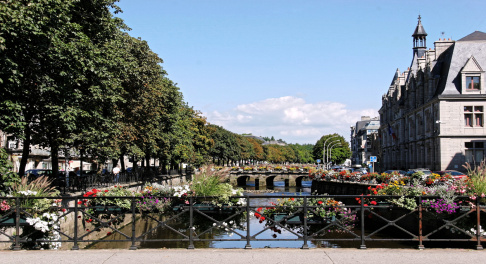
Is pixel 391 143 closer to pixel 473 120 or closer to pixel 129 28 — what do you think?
pixel 473 120

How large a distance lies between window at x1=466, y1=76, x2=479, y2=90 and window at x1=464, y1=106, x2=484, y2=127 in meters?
2.13

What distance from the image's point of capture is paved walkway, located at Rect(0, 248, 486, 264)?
8766 mm

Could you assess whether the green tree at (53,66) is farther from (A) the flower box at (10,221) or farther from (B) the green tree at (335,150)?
(B) the green tree at (335,150)

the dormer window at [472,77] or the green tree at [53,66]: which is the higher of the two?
the dormer window at [472,77]

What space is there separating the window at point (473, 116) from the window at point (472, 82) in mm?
2134

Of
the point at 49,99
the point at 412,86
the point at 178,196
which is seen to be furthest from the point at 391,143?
the point at 178,196

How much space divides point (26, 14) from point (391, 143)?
229ft

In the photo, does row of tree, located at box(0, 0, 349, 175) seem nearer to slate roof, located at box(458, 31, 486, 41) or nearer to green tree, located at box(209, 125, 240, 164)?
slate roof, located at box(458, 31, 486, 41)

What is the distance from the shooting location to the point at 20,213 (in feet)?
36.2

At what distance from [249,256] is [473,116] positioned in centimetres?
4799

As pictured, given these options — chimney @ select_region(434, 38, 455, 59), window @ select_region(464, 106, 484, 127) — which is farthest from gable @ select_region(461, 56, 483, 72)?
chimney @ select_region(434, 38, 455, 59)

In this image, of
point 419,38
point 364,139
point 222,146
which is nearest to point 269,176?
point 222,146

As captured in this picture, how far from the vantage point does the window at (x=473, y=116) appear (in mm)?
50250

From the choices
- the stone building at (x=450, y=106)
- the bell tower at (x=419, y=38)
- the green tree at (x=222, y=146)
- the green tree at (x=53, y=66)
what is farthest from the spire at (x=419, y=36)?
the green tree at (x=53, y=66)
